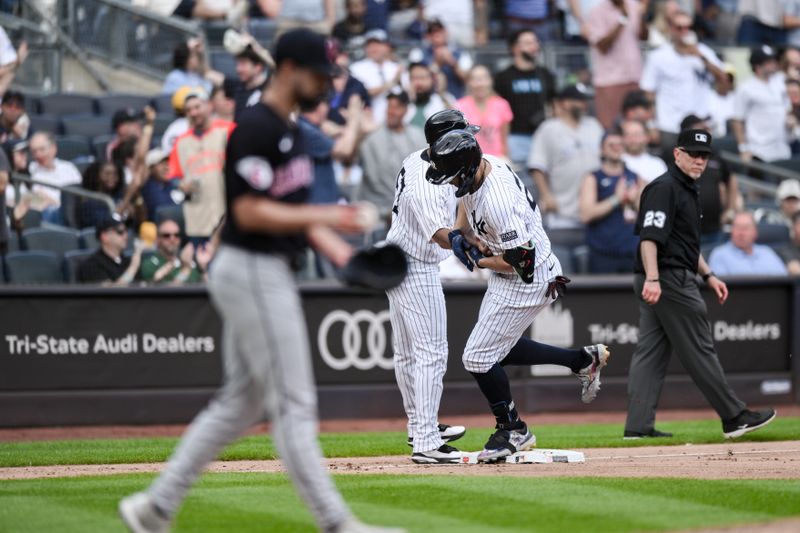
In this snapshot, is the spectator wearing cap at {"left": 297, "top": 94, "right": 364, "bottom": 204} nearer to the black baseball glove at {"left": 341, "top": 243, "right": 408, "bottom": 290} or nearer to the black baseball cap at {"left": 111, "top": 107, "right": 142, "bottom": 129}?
the black baseball cap at {"left": 111, "top": 107, "right": 142, "bottom": 129}

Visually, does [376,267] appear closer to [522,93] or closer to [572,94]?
[572,94]

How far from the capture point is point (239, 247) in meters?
5.45

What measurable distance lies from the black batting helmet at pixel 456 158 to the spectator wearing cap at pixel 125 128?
716 centimetres

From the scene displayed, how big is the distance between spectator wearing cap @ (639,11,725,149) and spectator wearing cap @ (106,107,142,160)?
6.67 m

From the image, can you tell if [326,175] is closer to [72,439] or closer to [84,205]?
[84,205]

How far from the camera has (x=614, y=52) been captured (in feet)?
56.3

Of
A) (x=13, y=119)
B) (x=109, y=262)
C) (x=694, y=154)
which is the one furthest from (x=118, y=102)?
(x=694, y=154)

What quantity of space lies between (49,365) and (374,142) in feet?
14.4

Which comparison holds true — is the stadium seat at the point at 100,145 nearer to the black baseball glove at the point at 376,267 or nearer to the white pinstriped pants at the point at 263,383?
the black baseball glove at the point at 376,267

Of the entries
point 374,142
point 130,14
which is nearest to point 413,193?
point 374,142

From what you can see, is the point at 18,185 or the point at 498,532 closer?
the point at 498,532

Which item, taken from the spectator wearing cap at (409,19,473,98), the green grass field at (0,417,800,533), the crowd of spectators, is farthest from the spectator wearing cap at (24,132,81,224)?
the green grass field at (0,417,800,533)

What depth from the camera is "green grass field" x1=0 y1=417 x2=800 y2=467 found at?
948 cm

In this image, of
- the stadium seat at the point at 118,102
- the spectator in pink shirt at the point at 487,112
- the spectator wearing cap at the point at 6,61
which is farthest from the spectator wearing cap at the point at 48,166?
the spectator in pink shirt at the point at 487,112
